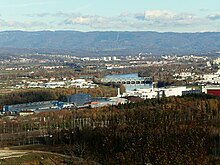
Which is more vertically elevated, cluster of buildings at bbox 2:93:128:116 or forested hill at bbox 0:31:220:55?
forested hill at bbox 0:31:220:55

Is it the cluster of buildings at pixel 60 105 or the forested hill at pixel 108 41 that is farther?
the forested hill at pixel 108 41

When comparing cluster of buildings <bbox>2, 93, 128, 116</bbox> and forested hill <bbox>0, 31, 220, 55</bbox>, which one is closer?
cluster of buildings <bbox>2, 93, 128, 116</bbox>

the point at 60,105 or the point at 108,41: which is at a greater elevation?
the point at 108,41

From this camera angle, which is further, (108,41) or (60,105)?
(108,41)

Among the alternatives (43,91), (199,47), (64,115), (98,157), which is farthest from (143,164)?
(199,47)

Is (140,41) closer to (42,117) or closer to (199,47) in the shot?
(199,47)

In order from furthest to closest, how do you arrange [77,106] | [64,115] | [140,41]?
[140,41]
[77,106]
[64,115]

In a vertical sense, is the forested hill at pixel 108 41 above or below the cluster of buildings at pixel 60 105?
above

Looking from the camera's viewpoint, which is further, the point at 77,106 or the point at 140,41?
the point at 140,41
